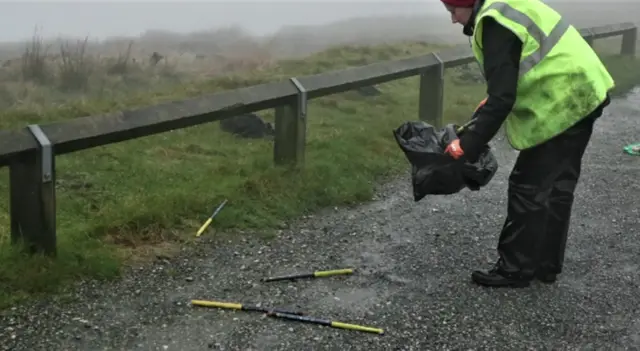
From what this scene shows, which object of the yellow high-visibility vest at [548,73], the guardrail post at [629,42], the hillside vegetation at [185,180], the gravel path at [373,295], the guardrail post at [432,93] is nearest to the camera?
the gravel path at [373,295]

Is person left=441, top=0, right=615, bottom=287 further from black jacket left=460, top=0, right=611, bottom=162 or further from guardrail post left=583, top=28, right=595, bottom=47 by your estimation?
guardrail post left=583, top=28, right=595, bottom=47

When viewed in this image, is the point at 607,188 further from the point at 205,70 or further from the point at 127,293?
the point at 205,70

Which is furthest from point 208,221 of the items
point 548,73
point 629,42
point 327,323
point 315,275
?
point 629,42

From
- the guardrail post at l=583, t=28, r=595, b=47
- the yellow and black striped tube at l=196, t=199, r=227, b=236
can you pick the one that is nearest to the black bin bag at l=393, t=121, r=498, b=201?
the yellow and black striped tube at l=196, t=199, r=227, b=236

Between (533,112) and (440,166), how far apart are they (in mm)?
578

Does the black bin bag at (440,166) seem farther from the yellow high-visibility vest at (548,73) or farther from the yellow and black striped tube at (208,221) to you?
the yellow and black striped tube at (208,221)

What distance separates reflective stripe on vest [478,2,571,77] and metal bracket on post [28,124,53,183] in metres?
2.36

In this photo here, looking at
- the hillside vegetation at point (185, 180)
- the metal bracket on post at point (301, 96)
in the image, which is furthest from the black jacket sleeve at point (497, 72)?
the metal bracket on post at point (301, 96)

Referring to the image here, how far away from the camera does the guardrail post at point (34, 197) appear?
4.40 meters

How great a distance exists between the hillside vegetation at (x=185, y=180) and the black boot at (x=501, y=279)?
1.45 metres

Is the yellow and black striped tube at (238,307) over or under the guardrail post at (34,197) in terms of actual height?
under

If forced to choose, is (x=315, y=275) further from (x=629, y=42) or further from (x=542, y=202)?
(x=629, y=42)

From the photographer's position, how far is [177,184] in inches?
247

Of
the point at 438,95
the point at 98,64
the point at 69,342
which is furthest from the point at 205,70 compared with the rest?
the point at 69,342
